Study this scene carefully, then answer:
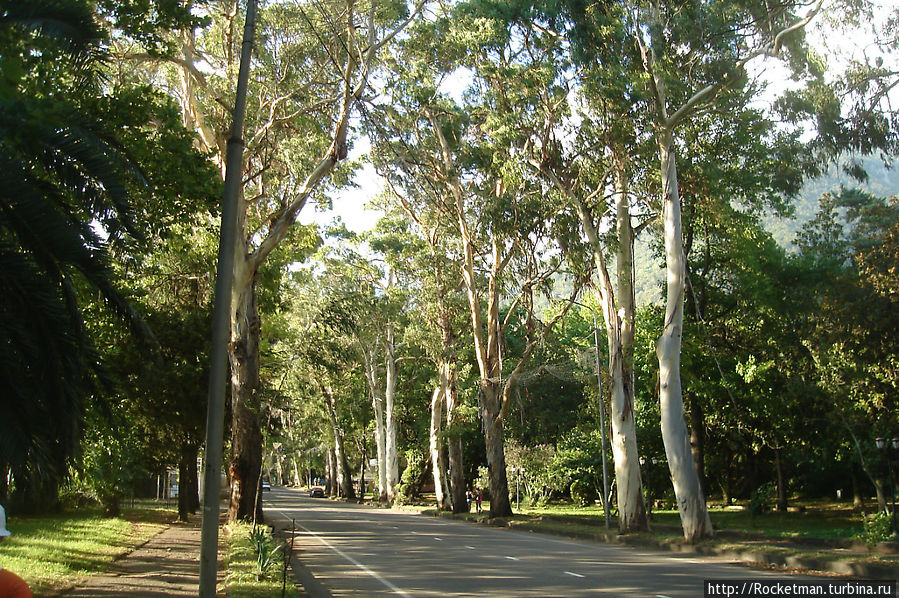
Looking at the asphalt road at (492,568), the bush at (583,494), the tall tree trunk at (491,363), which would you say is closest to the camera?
the asphalt road at (492,568)

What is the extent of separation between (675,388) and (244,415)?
12042mm

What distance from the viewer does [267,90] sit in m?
22.8

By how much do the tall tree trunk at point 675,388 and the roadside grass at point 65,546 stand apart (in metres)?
14.5

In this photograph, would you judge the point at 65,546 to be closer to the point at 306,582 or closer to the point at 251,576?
the point at 306,582

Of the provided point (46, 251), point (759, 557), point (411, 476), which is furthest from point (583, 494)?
point (46, 251)

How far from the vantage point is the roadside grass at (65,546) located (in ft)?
47.1

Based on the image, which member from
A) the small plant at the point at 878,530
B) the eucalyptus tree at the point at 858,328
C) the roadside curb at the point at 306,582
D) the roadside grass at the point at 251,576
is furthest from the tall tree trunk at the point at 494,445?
the roadside grass at the point at 251,576

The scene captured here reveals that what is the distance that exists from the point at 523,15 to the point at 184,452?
73.5ft

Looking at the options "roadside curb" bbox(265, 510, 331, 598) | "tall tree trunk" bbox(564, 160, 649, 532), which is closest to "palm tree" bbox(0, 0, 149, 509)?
"roadside curb" bbox(265, 510, 331, 598)

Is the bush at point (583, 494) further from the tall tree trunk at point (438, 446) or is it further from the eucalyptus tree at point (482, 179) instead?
the eucalyptus tree at point (482, 179)

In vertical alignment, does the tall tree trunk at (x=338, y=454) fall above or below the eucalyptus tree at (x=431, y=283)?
below

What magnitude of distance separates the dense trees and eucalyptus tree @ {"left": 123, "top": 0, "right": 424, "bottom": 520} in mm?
88

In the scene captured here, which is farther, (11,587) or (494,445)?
(494,445)

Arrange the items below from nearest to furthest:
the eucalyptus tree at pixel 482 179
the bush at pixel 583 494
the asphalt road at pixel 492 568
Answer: the asphalt road at pixel 492 568, the eucalyptus tree at pixel 482 179, the bush at pixel 583 494
